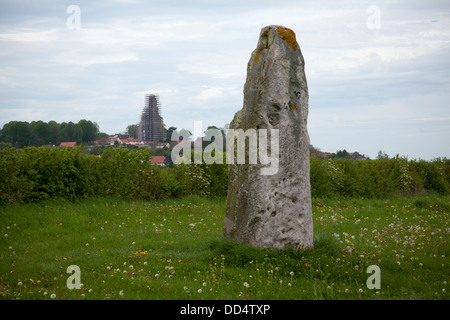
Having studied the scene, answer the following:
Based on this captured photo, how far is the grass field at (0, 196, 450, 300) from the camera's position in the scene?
271 inches

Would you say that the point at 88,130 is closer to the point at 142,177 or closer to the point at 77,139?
the point at 77,139

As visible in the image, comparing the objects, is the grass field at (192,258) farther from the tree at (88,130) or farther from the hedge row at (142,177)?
the tree at (88,130)

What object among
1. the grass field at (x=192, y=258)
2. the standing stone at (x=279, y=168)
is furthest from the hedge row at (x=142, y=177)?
the standing stone at (x=279, y=168)

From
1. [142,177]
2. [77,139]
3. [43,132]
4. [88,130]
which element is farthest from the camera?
[88,130]

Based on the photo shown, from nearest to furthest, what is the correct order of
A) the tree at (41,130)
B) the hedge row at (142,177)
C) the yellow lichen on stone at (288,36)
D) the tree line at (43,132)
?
the yellow lichen on stone at (288,36), the hedge row at (142,177), the tree line at (43,132), the tree at (41,130)

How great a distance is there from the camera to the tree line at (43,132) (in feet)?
68.4

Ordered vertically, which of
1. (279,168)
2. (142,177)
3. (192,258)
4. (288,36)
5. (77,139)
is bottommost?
(192,258)

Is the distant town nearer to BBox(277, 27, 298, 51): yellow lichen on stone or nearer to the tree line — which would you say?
the tree line

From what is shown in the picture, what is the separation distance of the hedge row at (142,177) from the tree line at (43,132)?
500cm

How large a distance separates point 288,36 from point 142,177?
8858 millimetres

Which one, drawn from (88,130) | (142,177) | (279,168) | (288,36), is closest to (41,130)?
(88,130)

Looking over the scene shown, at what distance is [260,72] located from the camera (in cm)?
891

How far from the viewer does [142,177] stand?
1569 centimetres

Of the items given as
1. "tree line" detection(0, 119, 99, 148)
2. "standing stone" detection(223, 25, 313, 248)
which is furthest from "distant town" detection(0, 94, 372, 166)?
"standing stone" detection(223, 25, 313, 248)
